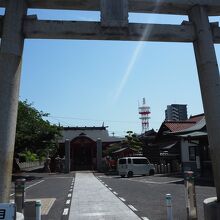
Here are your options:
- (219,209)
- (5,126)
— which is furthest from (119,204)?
(5,126)

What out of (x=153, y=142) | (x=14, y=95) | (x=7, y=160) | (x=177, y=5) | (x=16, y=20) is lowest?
(x=7, y=160)

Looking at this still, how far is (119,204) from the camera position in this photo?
1489 centimetres

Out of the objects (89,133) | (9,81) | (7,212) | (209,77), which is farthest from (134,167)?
(7,212)

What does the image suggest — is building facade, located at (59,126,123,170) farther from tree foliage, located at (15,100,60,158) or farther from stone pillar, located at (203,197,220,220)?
stone pillar, located at (203,197,220,220)

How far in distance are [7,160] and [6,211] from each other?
1.99 metres

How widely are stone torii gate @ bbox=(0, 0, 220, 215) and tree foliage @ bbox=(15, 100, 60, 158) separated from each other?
32174 mm

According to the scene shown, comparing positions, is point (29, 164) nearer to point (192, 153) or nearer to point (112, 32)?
point (192, 153)

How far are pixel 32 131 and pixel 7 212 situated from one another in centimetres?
3611

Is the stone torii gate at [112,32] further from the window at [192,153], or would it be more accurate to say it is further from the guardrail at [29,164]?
the guardrail at [29,164]

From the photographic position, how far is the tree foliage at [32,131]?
41.1 metres

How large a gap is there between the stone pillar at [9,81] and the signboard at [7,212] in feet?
5.41

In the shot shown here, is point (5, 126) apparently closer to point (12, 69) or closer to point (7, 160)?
point (7, 160)

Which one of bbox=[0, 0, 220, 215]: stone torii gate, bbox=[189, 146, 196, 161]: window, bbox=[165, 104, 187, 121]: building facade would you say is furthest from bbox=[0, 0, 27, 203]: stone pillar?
bbox=[165, 104, 187, 121]: building facade

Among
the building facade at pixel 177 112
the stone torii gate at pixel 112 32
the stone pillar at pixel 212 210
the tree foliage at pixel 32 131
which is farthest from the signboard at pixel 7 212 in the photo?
the building facade at pixel 177 112
